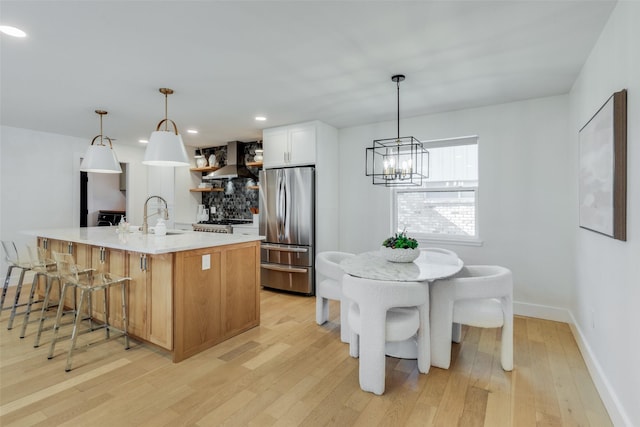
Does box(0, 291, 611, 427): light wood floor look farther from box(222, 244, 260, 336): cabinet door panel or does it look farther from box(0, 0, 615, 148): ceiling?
box(0, 0, 615, 148): ceiling

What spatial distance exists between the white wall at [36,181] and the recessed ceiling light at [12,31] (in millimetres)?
3618

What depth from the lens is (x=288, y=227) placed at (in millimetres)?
4656

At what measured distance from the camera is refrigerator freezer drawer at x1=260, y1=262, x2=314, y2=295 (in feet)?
14.8

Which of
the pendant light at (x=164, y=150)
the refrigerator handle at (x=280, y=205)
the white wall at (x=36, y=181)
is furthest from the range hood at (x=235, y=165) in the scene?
the pendant light at (x=164, y=150)

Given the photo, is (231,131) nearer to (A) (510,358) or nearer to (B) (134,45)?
(B) (134,45)

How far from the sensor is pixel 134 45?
2.38 meters

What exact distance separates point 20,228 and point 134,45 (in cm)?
→ 440

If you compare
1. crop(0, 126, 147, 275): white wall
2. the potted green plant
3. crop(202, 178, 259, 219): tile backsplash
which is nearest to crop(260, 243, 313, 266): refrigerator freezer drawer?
crop(202, 178, 259, 219): tile backsplash

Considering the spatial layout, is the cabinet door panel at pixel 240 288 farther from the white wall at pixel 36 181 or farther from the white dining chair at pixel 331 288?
the white wall at pixel 36 181

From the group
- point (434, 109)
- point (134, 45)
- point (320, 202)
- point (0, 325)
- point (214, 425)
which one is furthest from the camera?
point (320, 202)

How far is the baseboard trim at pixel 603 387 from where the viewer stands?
1775mm

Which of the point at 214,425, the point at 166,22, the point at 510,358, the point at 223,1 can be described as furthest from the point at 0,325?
the point at 510,358

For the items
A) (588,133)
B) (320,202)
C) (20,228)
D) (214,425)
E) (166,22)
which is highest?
(166,22)

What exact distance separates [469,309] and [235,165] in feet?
14.7
